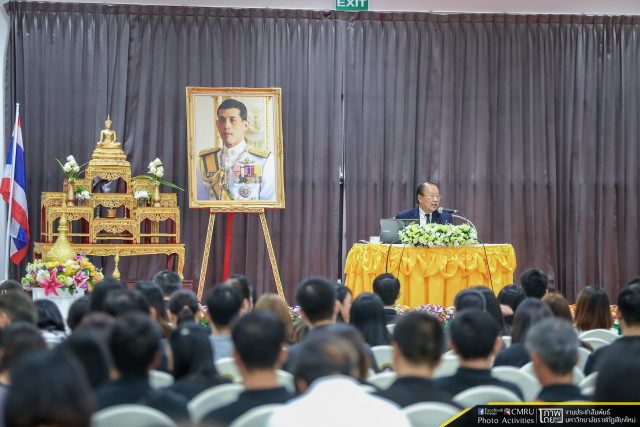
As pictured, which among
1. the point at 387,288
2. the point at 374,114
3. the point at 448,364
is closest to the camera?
the point at 448,364

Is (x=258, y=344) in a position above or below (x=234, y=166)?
below

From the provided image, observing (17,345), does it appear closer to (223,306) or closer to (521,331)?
(223,306)

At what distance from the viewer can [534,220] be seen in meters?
10.5

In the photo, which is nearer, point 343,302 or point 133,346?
point 133,346

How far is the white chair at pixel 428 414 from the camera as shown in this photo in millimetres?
2568

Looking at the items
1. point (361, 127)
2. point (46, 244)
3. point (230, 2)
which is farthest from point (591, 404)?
point (230, 2)


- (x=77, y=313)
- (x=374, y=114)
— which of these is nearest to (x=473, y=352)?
(x=77, y=313)

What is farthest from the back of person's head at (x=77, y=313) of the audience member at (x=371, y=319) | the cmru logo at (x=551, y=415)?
the cmru logo at (x=551, y=415)

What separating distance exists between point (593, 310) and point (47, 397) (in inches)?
146

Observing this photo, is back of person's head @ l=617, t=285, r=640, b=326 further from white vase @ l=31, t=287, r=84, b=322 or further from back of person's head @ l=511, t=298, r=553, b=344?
white vase @ l=31, t=287, r=84, b=322

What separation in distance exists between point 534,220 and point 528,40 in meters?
2.36

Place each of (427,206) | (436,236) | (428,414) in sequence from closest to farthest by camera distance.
Result: (428,414), (436,236), (427,206)

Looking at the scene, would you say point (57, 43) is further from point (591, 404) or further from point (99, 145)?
point (591, 404)

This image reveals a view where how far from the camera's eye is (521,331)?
400 centimetres
